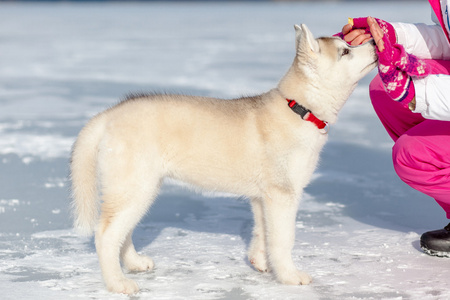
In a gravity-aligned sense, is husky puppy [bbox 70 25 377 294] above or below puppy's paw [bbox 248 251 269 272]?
above

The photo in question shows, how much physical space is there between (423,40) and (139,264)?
207cm

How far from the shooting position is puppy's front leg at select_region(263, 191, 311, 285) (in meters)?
3.22

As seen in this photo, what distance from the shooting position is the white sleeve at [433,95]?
328 centimetres

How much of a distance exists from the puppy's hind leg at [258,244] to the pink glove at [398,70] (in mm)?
880

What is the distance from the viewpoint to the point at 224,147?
322 centimetres

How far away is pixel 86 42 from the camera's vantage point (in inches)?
675

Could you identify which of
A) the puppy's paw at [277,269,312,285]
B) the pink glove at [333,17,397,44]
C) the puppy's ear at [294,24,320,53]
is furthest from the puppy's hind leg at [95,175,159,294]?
the pink glove at [333,17,397,44]

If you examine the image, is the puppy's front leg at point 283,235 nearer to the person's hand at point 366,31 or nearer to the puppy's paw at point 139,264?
the puppy's paw at point 139,264

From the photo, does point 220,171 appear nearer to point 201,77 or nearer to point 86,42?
point 201,77

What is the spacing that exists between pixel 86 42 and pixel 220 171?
14.6m

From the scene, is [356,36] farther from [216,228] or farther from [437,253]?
[216,228]

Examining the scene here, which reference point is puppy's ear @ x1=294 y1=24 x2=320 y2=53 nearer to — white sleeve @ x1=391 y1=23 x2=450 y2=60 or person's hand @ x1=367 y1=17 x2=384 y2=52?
person's hand @ x1=367 y1=17 x2=384 y2=52

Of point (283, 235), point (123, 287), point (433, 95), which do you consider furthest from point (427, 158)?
point (123, 287)

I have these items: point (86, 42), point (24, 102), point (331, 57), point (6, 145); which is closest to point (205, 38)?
point (86, 42)
